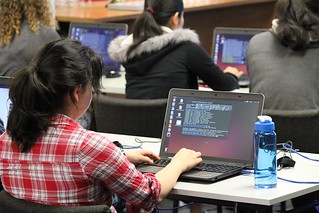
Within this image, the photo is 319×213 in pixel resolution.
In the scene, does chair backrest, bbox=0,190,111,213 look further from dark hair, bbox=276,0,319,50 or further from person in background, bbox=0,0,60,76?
person in background, bbox=0,0,60,76

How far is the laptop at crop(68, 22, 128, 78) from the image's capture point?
546 cm

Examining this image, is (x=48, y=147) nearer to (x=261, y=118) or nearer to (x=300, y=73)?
(x=261, y=118)

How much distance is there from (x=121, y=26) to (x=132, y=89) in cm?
114

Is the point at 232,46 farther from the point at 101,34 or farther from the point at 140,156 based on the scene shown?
the point at 140,156

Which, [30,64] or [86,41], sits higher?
[30,64]

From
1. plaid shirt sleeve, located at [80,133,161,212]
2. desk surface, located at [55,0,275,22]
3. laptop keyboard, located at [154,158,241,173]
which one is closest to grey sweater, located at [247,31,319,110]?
laptop keyboard, located at [154,158,241,173]

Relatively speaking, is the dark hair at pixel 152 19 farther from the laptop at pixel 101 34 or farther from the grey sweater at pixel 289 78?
the laptop at pixel 101 34

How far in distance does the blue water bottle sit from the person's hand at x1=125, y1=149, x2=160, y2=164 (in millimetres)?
455

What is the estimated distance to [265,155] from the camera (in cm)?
273

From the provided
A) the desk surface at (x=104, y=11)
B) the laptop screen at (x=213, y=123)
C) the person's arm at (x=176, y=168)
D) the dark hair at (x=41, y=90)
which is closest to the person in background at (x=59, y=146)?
the dark hair at (x=41, y=90)

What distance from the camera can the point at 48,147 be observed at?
246 centimetres

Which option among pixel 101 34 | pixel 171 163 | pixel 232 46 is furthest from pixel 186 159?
pixel 101 34

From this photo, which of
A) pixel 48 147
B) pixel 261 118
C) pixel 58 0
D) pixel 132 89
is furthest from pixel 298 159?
pixel 58 0

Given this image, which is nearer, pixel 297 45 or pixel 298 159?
pixel 298 159
